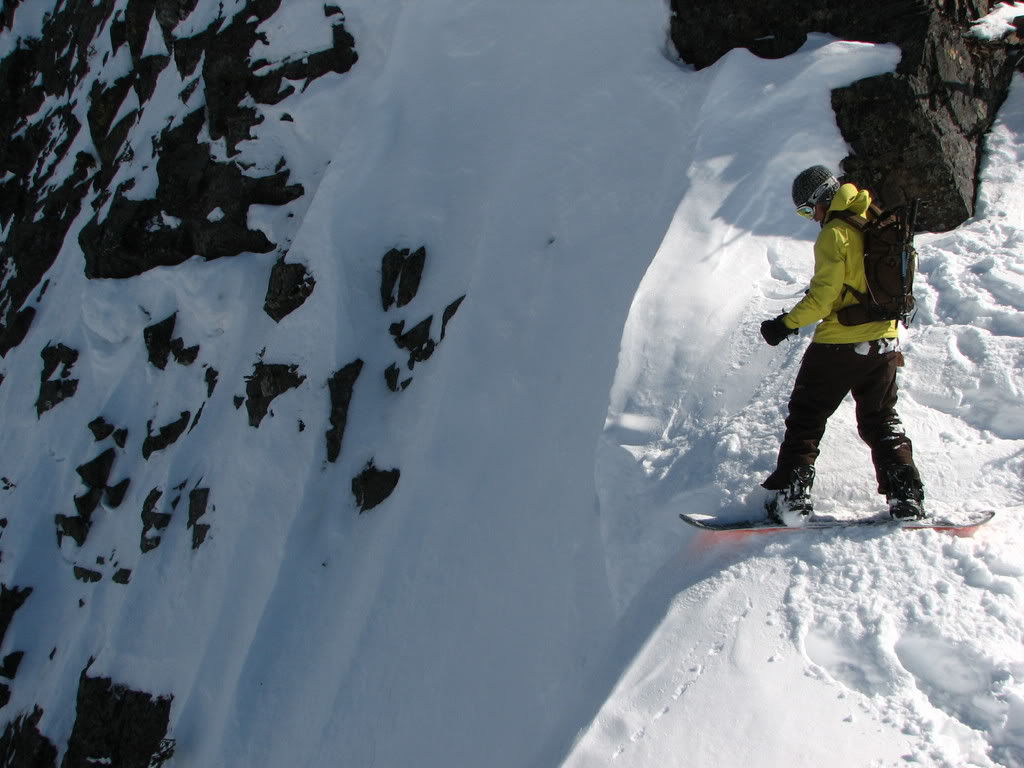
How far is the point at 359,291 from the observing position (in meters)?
9.26

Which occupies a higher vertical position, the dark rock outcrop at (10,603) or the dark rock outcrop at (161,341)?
the dark rock outcrop at (161,341)

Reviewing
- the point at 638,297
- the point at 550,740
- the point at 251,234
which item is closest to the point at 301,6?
the point at 251,234

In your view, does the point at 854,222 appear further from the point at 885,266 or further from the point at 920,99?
the point at 920,99

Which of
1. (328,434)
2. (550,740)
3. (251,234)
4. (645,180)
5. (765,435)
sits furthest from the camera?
(251,234)

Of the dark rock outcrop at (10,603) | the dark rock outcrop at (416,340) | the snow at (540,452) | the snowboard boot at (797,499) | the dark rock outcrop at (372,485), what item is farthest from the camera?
the dark rock outcrop at (10,603)

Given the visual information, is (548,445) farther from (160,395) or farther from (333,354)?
(160,395)

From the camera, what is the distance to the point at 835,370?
405cm

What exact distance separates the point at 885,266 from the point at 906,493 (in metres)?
1.19

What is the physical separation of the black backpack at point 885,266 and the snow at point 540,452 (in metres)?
1.05

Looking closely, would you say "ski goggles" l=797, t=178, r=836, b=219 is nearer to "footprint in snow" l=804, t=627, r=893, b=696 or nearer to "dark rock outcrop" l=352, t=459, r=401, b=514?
"footprint in snow" l=804, t=627, r=893, b=696

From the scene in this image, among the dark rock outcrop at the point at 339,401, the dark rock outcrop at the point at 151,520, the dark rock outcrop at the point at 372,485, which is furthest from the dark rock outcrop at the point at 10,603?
the dark rock outcrop at the point at 372,485

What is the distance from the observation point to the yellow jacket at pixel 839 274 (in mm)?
3822

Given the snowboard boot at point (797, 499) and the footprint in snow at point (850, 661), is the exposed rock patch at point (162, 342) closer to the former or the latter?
the snowboard boot at point (797, 499)

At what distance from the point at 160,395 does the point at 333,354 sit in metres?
3.76
